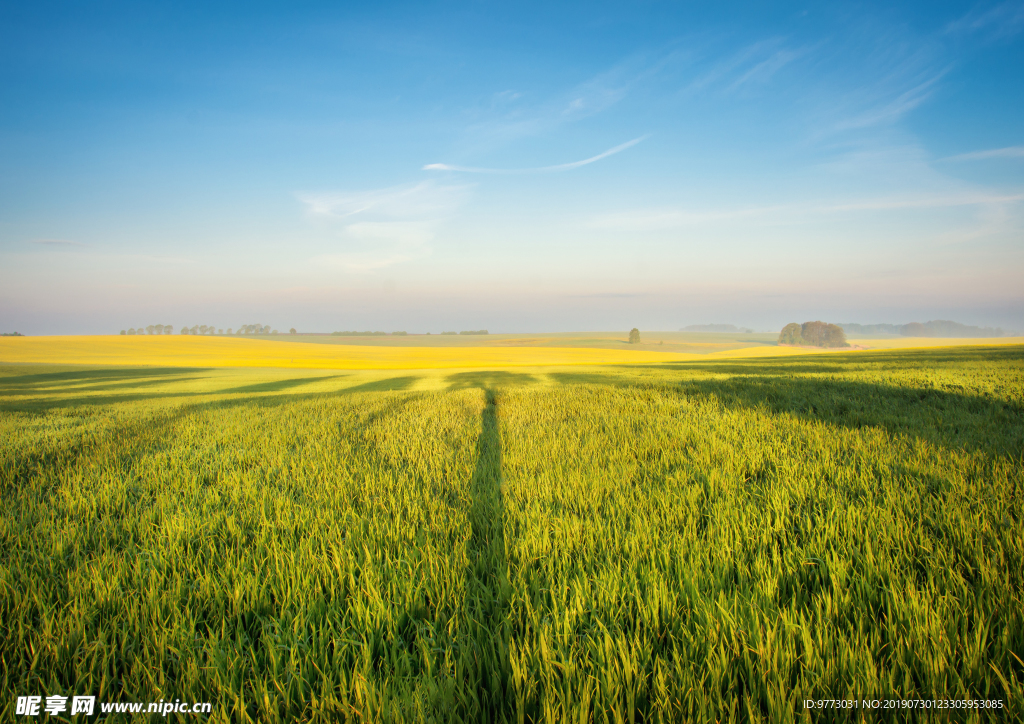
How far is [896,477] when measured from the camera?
363 cm

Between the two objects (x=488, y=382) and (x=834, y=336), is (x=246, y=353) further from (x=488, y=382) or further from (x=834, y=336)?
(x=834, y=336)

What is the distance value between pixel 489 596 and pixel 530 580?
28cm

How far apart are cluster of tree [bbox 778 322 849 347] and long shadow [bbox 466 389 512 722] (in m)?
145

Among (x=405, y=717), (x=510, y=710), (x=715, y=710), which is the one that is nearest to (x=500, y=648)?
(x=510, y=710)

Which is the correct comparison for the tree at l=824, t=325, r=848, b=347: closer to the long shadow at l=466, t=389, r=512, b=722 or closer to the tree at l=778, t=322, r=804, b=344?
the tree at l=778, t=322, r=804, b=344

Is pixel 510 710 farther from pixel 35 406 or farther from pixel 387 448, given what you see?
pixel 35 406

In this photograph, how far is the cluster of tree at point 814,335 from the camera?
388 feet

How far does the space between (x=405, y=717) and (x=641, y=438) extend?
4.53 metres

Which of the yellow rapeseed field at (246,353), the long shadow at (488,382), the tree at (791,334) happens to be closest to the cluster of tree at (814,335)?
the tree at (791,334)

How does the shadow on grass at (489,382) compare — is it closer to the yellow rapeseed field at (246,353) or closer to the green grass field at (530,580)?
the green grass field at (530,580)

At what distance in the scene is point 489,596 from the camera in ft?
7.21

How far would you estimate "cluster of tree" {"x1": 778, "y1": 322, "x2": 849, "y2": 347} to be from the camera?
118m

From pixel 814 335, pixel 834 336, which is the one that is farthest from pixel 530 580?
pixel 814 335

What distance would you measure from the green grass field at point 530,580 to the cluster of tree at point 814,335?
142m
